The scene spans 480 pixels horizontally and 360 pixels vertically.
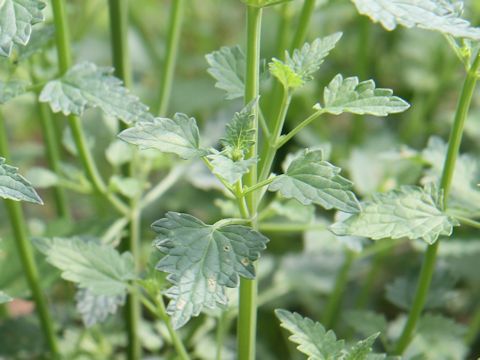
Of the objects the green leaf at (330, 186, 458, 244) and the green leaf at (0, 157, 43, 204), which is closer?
the green leaf at (0, 157, 43, 204)

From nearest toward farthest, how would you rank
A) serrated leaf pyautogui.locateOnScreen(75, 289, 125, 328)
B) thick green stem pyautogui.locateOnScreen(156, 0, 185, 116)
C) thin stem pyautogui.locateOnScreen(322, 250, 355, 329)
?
serrated leaf pyautogui.locateOnScreen(75, 289, 125, 328) → thick green stem pyautogui.locateOnScreen(156, 0, 185, 116) → thin stem pyautogui.locateOnScreen(322, 250, 355, 329)

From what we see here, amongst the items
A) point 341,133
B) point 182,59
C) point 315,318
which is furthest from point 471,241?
point 182,59

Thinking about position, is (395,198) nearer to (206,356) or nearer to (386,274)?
(206,356)

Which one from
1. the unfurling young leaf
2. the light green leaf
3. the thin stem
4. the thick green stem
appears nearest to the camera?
the light green leaf

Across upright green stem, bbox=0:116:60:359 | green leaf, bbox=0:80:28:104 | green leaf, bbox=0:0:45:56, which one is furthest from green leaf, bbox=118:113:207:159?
upright green stem, bbox=0:116:60:359

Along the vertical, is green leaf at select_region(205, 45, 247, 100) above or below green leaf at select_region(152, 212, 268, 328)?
above

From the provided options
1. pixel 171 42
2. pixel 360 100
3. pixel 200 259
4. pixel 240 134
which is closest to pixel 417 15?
pixel 360 100

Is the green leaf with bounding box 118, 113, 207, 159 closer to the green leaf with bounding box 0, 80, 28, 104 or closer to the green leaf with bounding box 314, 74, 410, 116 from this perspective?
the green leaf with bounding box 314, 74, 410, 116
